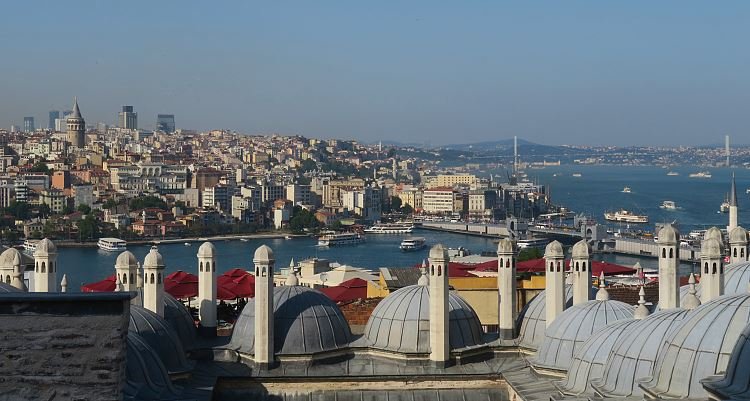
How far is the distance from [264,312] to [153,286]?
91 centimetres

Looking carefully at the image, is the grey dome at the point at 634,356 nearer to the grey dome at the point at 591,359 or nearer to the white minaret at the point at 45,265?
the grey dome at the point at 591,359

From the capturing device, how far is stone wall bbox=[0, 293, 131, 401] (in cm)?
352

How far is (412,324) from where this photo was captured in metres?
9.27

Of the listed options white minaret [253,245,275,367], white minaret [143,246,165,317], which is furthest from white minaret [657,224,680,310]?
white minaret [143,246,165,317]

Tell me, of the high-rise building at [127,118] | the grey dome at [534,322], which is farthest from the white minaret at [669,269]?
the high-rise building at [127,118]

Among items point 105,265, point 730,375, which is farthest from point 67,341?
point 105,265

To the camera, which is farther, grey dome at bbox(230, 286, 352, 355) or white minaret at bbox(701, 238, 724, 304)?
grey dome at bbox(230, 286, 352, 355)

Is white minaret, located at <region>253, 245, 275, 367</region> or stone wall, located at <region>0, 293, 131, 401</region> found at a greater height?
stone wall, located at <region>0, 293, 131, 401</region>

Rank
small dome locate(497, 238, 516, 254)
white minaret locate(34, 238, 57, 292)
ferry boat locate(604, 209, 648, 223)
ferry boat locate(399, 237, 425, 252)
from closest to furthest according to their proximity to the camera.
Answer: white minaret locate(34, 238, 57, 292)
small dome locate(497, 238, 516, 254)
ferry boat locate(399, 237, 425, 252)
ferry boat locate(604, 209, 648, 223)

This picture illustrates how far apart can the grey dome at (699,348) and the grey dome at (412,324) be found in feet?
10.9

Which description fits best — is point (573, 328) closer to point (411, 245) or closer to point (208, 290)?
→ point (208, 290)

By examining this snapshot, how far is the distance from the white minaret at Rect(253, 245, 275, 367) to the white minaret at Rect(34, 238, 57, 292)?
5.95 feet

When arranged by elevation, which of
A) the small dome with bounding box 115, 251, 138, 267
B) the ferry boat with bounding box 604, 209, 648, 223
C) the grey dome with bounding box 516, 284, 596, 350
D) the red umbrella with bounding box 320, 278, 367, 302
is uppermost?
the small dome with bounding box 115, 251, 138, 267

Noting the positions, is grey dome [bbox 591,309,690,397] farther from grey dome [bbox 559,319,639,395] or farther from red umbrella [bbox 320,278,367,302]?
red umbrella [bbox 320,278,367,302]
